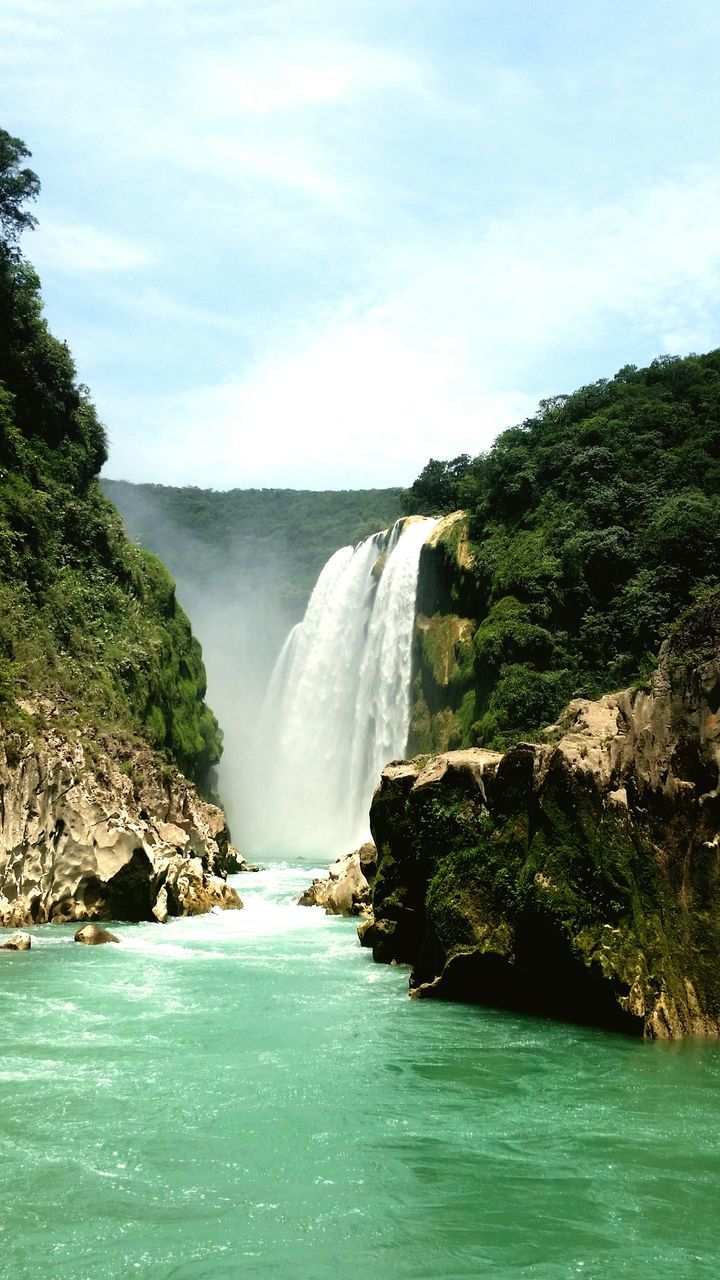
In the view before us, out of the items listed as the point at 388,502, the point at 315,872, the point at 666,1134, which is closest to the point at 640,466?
the point at 315,872

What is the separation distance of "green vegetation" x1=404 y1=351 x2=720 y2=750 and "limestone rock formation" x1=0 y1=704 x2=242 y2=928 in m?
15.8

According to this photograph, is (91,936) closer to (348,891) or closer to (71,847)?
(71,847)

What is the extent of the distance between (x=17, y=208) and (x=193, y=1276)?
39.9m

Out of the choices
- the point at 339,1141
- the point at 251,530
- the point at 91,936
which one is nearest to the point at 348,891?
the point at 91,936

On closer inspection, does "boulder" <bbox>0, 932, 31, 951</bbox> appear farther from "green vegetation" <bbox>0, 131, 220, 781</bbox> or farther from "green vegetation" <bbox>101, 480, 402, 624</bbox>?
"green vegetation" <bbox>101, 480, 402, 624</bbox>

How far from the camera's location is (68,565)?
34656 mm

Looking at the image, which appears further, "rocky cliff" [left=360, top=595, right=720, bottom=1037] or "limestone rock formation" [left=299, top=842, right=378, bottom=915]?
"limestone rock formation" [left=299, top=842, right=378, bottom=915]

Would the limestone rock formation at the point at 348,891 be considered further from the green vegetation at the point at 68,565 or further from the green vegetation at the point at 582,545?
the green vegetation at the point at 582,545

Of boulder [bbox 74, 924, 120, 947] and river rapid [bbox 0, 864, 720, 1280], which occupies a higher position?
river rapid [bbox 0, 864, 720, 1280]

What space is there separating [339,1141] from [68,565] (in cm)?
2991

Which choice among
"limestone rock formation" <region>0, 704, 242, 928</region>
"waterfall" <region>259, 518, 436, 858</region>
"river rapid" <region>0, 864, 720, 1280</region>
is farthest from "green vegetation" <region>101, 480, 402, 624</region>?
"river rapid" <region>0, 864, 720, 1280</region>

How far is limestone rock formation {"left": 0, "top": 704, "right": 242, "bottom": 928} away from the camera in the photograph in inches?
710

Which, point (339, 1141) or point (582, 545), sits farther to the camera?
point (582, 545)

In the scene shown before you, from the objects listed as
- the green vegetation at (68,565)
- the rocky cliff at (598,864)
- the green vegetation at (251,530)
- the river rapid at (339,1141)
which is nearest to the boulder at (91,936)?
the river rapid at (339,1141)
